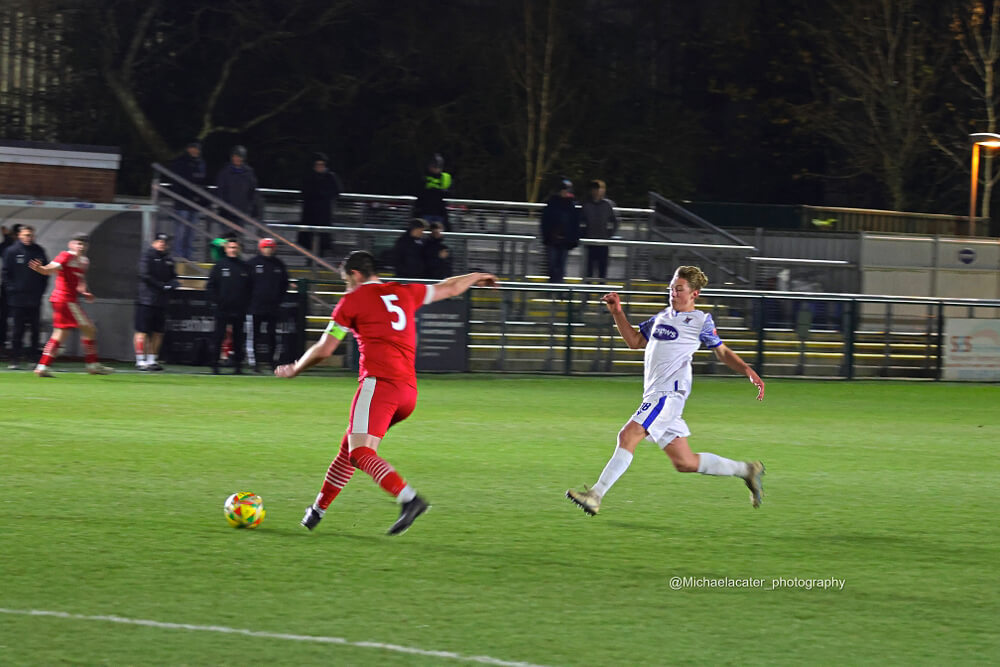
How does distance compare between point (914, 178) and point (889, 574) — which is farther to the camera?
point (914, 178)

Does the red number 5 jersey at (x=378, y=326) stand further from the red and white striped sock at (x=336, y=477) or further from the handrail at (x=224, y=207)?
the handrail at (x=224, y=207)

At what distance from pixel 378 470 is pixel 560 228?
617 inches

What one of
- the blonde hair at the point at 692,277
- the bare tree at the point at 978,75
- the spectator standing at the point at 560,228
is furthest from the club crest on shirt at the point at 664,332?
the bare tree at the point at 978,75

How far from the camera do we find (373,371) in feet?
27.5

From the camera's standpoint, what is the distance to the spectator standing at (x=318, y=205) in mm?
24812

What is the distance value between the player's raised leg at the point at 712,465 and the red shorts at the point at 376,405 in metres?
1.90

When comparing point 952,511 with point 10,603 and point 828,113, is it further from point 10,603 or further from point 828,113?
point 828,113

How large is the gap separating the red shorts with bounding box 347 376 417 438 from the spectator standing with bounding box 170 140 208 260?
15842 millimetres

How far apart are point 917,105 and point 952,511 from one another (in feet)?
100

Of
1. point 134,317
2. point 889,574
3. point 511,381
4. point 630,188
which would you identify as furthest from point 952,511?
point 630,188

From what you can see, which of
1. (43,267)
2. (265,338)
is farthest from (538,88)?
(43,267)

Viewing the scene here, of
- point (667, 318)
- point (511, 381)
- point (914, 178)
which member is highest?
point (914, 178)

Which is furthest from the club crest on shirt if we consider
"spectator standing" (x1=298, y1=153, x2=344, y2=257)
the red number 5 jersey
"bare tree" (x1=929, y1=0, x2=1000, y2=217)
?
"bare tree" (x1=929, y1=0, x2=1000, y2=217)

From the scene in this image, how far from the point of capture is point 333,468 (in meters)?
8.48
